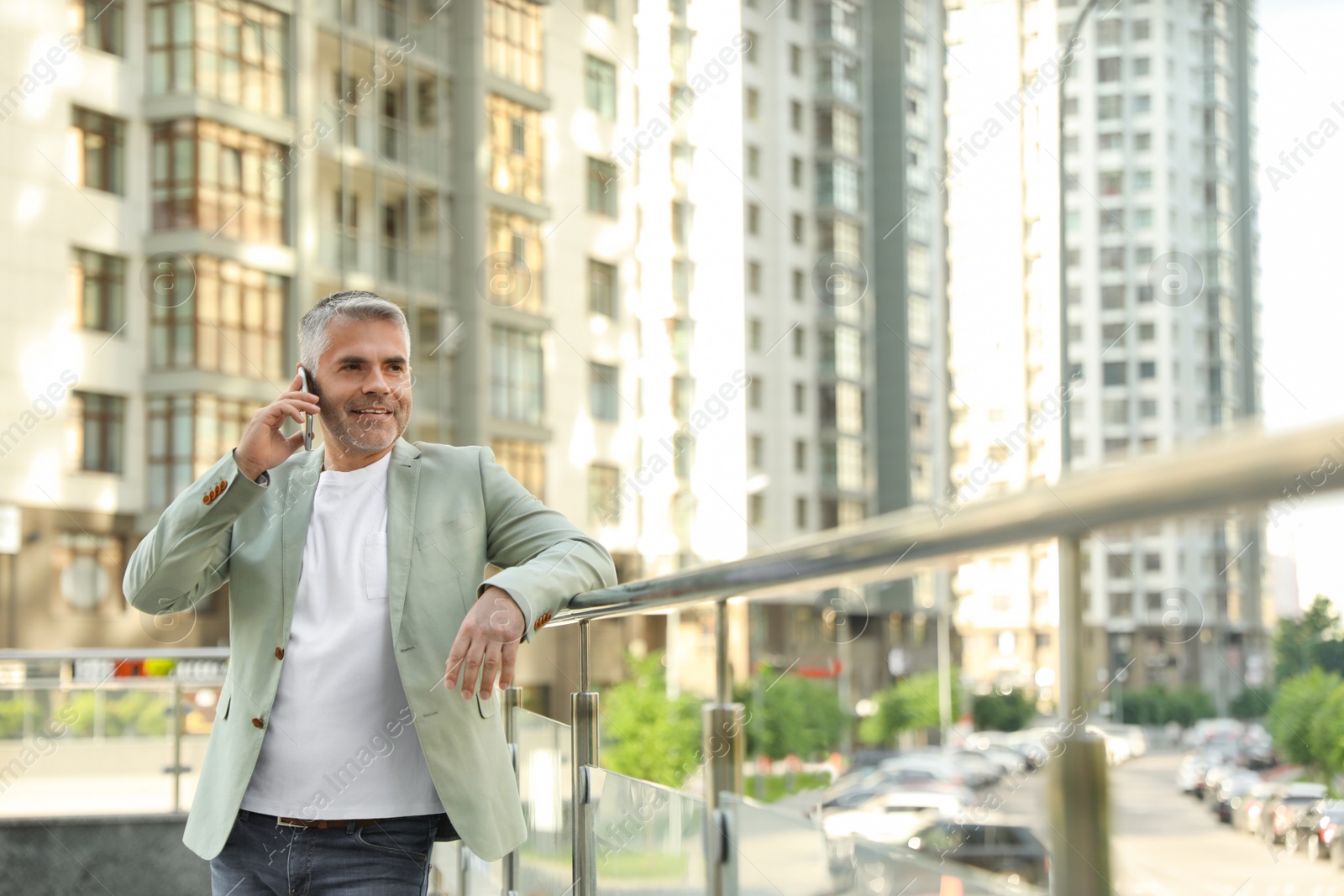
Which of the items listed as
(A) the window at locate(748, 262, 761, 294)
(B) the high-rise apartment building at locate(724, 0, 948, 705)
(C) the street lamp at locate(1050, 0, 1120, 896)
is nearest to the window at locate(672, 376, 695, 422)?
(B) the high-rise apartment building at locate(724, 0, 948, 705)

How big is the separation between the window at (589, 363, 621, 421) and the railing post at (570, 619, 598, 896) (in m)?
34.3

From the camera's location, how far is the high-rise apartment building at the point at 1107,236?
76000 mm

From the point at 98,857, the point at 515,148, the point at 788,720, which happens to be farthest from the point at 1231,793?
the point at 788,720

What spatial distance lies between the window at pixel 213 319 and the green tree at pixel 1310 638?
87.0ft

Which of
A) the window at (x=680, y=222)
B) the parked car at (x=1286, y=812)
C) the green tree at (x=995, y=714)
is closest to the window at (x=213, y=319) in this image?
the window at (x=680, y=222)

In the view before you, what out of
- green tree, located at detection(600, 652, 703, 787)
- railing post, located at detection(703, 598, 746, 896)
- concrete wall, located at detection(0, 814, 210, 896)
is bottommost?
green tree, located at detection(600, 652, 703, 787)

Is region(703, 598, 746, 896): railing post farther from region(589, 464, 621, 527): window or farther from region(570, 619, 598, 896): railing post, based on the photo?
region(589, 464, 621, 527): window

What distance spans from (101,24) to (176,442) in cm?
741

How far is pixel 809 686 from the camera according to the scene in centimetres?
5216

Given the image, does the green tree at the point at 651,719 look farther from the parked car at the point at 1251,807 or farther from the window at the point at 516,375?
the parked car at the point at 1251,807

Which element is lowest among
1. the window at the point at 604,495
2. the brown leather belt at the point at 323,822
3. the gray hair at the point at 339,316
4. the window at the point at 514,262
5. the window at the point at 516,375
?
the brown leather belt at the point at 323,822

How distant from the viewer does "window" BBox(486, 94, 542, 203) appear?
34125 mm

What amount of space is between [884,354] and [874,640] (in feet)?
43.4

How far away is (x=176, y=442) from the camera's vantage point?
86.1 ft
